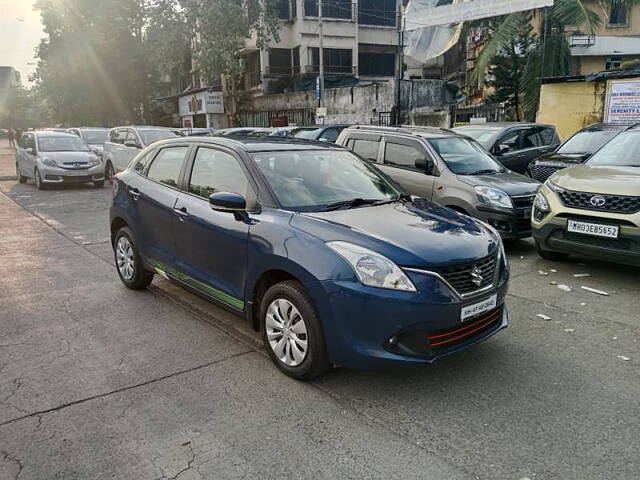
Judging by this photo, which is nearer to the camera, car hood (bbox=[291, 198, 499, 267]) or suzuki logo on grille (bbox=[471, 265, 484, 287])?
car hood (bbox=[291, 198, 499, 267])

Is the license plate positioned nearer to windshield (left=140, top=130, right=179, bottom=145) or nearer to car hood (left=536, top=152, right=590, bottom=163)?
car hood (left=536, top=152, right=590, bottom=163)

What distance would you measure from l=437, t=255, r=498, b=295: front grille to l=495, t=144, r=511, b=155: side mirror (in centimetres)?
781

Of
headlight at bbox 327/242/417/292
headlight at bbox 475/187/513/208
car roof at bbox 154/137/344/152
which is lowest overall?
headlight at bbox 475/187/513/208

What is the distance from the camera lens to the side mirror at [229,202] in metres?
3.90

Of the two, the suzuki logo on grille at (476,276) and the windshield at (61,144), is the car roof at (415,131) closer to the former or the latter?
the suzuki logo on grille at (476,276)

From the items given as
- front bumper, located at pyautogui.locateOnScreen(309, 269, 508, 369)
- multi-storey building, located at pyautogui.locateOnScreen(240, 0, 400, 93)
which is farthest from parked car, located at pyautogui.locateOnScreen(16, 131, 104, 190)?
multi-storey building, located at pyautogui.locateOnScreen(240, 0, 400, 93)

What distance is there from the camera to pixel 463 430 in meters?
3.08

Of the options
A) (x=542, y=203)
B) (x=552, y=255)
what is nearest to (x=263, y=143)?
(x=542, y=203)

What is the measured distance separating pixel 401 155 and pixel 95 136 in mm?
15538

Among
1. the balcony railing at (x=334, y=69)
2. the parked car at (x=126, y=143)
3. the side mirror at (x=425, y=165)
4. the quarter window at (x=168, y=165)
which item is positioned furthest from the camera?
the balcony railing at (x=334, y=69)

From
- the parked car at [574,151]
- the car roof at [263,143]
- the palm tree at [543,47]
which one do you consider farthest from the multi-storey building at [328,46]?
the car roof at [263,143]

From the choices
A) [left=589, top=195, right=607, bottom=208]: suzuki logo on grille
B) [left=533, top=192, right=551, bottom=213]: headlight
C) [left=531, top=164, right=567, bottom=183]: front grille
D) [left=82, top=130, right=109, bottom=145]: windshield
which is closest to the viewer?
[left=589, top=195, right=607, bottom=208]: suzuki logo on grille

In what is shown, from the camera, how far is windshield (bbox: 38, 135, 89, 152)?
1527 cm

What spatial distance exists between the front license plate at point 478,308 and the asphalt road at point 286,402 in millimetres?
508
